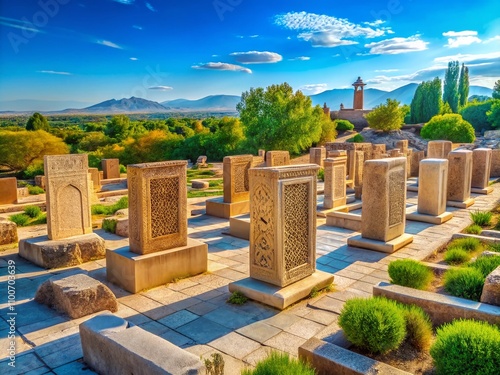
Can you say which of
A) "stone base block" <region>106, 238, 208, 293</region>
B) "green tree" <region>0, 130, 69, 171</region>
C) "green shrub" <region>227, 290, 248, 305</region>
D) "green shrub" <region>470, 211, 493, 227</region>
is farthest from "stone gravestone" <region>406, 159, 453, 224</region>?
"green tree" <region>0, 130, 69, 171</region>

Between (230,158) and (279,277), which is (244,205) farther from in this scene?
(279,277)

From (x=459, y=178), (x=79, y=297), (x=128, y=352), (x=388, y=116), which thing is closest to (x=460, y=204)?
(x=459, y=178)

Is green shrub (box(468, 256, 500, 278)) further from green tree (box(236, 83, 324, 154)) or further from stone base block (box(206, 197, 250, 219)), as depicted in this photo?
green tree (box(236, 83, 324, 154))

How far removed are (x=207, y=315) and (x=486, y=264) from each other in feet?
11.9

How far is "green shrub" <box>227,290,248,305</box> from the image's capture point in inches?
200

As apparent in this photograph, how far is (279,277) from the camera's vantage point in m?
5.08

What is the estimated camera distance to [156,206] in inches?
231

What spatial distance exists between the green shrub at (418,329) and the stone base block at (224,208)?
23.3 ft

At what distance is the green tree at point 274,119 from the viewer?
1368 inches

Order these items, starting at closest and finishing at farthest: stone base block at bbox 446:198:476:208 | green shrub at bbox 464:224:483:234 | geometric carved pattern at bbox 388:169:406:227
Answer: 1. geometric carved pattern at bbox 388:169:406:227
2. green shrub at bbox 464:224:483:234
3. stone base block at bbox 446:198:476:208

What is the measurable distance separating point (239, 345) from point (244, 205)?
695 centimetres

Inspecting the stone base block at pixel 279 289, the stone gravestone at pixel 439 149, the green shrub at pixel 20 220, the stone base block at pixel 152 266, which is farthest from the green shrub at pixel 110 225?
the stone gravestone at pixel 439 149

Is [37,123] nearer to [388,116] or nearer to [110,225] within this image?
[388,116]

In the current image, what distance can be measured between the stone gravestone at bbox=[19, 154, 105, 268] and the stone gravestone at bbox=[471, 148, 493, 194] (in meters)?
12.2
